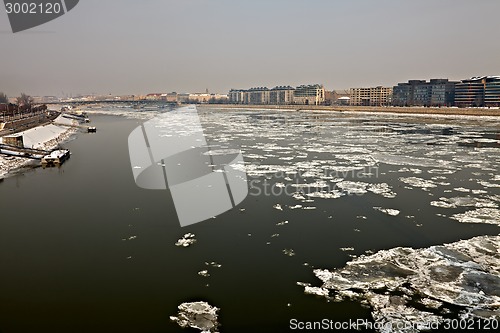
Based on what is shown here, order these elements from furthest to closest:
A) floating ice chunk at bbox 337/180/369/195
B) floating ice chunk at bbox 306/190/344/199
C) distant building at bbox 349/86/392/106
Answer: distant building at bbox 349/86/392/106 → floating ice chunk at bbox 337/180/369/195 → floating ice chunk at bbox 306/190/344/199

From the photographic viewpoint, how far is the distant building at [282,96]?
15450 cm

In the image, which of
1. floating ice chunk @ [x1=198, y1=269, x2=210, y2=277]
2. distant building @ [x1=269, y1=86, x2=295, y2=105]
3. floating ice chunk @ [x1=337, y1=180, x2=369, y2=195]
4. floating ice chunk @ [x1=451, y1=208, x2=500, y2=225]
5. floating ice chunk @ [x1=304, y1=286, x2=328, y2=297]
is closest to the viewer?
→ floating ice chunk @ [x1=304, y1=286, x2=328, y2=297]

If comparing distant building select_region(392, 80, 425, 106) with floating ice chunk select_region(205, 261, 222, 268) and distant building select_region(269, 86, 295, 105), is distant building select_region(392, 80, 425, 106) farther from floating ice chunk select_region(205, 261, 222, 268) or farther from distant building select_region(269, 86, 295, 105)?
floating ice chunk select_region(205, 261, 222, 268)

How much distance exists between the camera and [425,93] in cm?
10794

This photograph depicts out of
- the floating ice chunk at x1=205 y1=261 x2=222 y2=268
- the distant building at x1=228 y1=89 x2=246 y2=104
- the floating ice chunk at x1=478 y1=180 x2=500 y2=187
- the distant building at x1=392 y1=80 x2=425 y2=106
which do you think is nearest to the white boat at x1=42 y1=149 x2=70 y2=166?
the floating ice chunk at x1=205 y1=261 x2=222 y2=268

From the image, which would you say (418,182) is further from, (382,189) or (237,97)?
(237,97)

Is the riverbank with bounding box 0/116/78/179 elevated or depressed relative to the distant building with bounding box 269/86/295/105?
depressed

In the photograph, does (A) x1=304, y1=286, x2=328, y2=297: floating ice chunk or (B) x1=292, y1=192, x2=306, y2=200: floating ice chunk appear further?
(B) x1=292, y1=192, x2=306, y2=200: floating ice chunk

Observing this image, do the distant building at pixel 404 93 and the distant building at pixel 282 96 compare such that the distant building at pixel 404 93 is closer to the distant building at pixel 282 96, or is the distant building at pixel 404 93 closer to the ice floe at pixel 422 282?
the distant building at pixel 282 96

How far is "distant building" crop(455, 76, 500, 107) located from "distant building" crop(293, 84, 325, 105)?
164ft

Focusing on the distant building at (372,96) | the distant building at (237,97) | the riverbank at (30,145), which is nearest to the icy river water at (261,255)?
the riverbank at (30,145)

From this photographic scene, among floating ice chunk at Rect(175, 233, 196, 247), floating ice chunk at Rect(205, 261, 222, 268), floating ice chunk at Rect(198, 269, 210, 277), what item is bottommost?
floating ice chunk at Rect(198, 269, 210, 277)

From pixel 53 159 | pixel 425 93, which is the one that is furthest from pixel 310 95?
pixel 53 159

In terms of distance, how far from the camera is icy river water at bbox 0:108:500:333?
5352 mm
